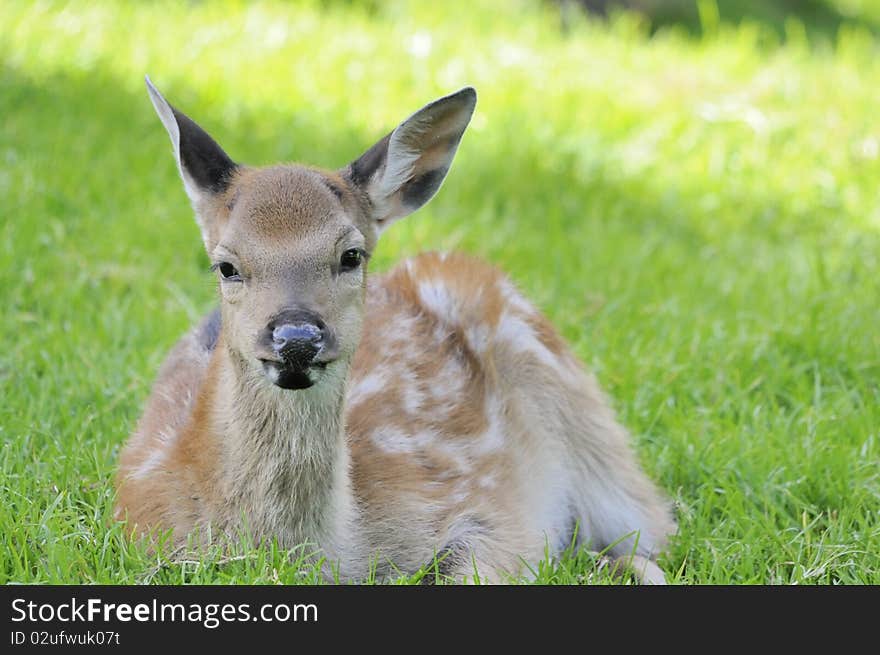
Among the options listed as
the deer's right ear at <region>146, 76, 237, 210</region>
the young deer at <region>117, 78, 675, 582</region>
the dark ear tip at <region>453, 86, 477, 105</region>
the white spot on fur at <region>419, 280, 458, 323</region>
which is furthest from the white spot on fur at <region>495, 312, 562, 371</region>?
the deer's right ear at <region>146, 76, 237, 210</region>

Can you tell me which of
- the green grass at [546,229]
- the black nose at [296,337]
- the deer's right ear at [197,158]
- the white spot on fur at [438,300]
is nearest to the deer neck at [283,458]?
the green grass at [546,229]

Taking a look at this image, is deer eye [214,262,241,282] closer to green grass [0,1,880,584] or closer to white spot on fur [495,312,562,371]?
green grass [0,1,880,584]

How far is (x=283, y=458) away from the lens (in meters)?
3.95

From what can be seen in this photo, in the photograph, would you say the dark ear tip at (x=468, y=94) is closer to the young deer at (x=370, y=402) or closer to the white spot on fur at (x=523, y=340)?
the young deer at (x=370, y=402)

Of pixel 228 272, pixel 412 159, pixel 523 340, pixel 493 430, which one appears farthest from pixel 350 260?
pixel 523 340

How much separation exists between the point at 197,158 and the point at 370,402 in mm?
1032

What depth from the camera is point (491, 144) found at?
A: 8.18m

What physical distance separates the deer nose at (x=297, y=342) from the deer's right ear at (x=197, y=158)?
73cm

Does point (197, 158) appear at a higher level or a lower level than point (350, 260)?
higher

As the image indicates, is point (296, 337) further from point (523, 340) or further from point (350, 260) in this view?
point (523, 340)

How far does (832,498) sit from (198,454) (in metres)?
2.19

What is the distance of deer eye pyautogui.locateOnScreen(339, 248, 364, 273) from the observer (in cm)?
394
